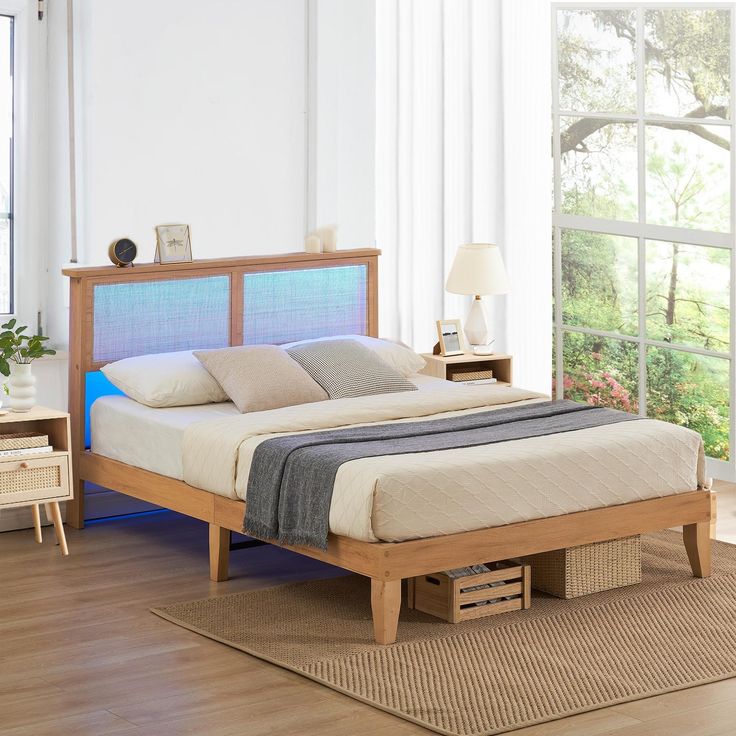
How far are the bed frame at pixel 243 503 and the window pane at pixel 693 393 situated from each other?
1.44 meters

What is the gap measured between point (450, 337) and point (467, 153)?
1.16 metres

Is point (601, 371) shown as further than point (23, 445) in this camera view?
Yes

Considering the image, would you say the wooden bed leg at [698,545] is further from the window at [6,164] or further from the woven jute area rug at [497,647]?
the window at [6,164]

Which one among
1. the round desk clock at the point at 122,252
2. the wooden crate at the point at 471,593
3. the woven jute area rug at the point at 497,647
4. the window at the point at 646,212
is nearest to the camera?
the woven jute area rug at the point at 497,647

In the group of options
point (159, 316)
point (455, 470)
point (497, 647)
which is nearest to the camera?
point (497, 647)

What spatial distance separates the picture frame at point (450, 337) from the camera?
6383 millimetres

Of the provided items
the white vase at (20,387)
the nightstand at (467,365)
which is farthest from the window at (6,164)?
the nightstand at (467,365)

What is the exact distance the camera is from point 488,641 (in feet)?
13.8

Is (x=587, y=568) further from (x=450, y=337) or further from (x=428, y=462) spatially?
(x=450, y=337)

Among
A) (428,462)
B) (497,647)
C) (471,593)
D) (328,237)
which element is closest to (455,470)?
(428,462)

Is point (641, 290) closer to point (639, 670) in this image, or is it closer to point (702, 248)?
point (702, 248)

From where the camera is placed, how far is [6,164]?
246 inches

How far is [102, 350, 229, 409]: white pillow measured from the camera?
5441mm

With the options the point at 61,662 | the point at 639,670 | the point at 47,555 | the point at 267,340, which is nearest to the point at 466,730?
the point at 639,670
